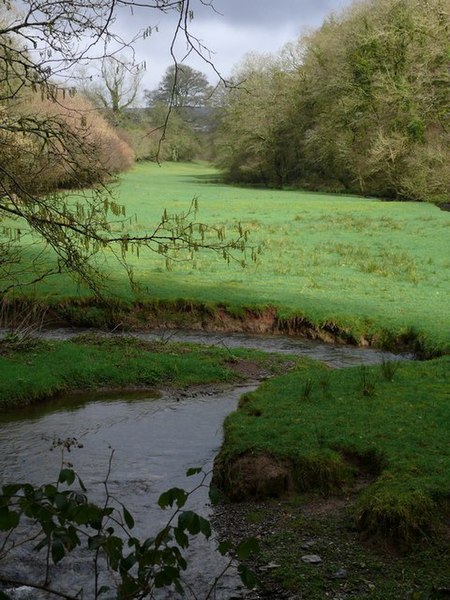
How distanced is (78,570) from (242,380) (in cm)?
669

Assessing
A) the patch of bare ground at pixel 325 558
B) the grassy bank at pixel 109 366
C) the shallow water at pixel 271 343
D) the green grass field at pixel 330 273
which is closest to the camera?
the patch of bare ground at pixel 325 558

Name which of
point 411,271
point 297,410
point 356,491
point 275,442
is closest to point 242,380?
point 297,410

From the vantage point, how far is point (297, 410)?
30.0ft

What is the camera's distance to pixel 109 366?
12.3 meters

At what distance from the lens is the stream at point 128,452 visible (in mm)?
5824

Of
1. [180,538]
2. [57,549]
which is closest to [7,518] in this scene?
[57,549]

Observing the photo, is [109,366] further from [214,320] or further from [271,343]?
[214,320]

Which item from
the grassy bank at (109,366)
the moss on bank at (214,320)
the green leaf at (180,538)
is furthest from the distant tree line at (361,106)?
the green leaf at (180,538)

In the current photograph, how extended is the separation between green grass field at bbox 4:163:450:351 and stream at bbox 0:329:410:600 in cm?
215

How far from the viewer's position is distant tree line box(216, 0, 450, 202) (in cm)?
4562

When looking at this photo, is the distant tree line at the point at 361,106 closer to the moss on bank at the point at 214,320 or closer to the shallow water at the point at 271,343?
the moss on bank at the point at 214,320

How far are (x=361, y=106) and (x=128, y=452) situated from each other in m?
46.1

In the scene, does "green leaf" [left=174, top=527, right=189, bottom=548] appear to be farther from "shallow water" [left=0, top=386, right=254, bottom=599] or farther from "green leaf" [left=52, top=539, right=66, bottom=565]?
"shallow water" [left=0, top=386, right=254, bottom=599]

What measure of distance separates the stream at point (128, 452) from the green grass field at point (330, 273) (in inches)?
84.6
